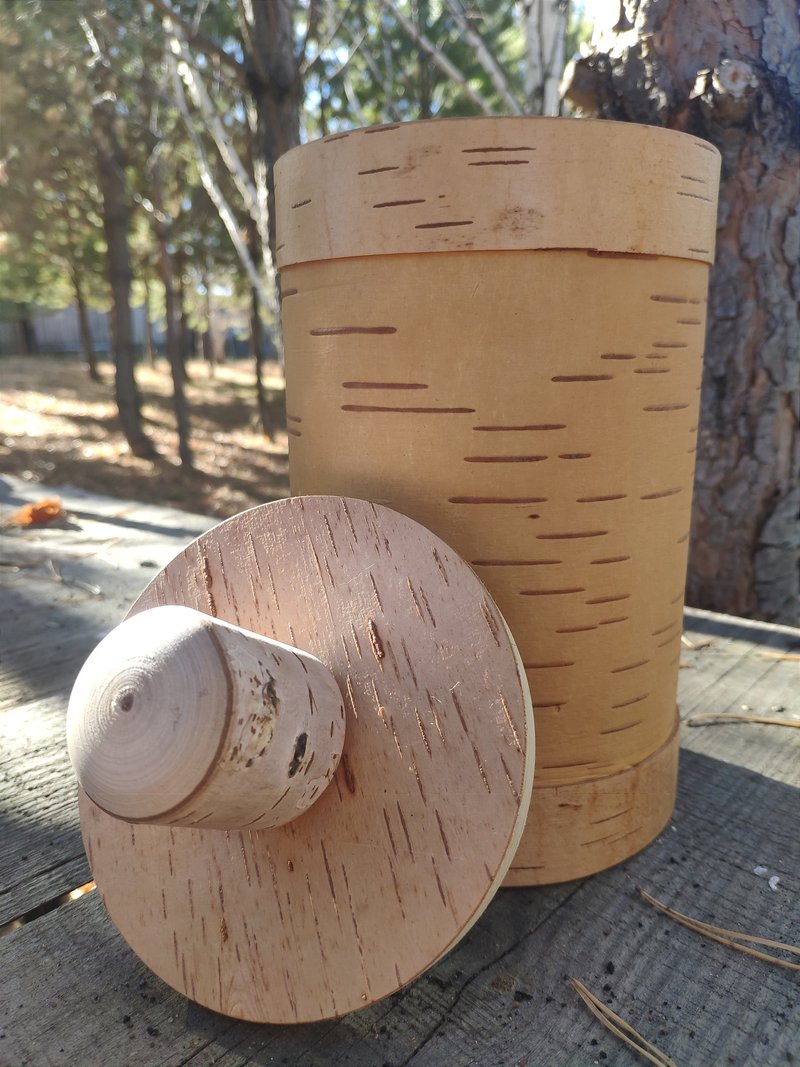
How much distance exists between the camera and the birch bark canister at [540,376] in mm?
986

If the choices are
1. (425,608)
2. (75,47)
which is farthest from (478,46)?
(75,47)

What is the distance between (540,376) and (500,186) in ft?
0.76

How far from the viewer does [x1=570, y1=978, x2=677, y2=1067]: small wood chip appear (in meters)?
0.87

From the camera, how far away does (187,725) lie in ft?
2.58

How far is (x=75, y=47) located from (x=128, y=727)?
22.9 feet

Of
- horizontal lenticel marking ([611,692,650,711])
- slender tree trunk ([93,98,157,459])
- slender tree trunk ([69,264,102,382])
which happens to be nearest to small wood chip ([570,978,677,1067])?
horizontal lenticel marking ([611,692,650,711])

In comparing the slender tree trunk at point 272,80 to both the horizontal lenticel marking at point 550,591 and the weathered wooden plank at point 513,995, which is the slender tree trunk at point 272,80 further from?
the weathered wooden plank at point 513,995

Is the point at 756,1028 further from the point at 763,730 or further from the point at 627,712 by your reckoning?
the point at 763,730

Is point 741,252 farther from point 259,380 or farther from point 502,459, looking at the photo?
point 259,380

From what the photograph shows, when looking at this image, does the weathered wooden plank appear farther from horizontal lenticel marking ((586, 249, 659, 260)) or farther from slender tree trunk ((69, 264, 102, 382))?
slender tree trunk ((69, 264, 102, 382))

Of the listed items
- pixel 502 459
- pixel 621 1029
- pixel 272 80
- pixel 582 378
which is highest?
pixel 272 80

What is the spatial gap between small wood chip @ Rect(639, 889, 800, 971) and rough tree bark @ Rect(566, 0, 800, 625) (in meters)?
1.50

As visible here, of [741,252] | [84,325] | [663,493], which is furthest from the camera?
[84,325]

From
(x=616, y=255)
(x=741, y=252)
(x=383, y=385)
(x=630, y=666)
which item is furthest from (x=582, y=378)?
(x=741, y=252)
